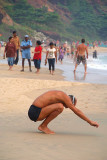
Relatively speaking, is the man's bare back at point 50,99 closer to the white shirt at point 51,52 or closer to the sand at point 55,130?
the sand at point 55,130

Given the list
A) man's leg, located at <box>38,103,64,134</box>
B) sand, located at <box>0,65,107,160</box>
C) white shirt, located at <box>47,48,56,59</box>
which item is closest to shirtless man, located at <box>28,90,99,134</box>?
man's leg, located at <box>38,103,64,134</box>

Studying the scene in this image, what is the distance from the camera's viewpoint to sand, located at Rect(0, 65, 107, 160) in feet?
16.5

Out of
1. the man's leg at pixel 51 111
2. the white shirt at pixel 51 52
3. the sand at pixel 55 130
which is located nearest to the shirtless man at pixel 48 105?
the man's leg at pixel 51 111

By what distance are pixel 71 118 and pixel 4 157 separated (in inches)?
136

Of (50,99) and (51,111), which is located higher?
(50,99)

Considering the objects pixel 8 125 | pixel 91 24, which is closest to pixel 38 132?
pixel 8 125

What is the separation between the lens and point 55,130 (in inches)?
267

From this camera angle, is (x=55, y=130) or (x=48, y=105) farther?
(x=55, y=130)

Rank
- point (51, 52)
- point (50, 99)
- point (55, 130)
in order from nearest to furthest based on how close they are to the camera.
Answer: point (50, 99) < point (55, 130) < point (51, 52)

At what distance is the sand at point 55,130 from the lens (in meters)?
5.04

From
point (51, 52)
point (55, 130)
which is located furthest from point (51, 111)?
point (51, 52)

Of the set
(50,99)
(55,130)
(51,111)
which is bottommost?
(55,130)

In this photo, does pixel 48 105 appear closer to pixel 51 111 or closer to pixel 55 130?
pixel 51 111

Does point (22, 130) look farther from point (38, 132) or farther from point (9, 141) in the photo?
point (9, 141)
